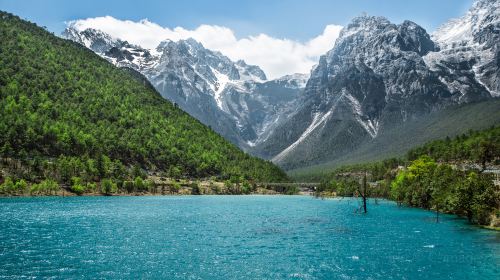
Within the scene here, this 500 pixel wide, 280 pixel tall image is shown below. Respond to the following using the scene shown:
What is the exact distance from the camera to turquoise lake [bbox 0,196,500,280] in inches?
2213

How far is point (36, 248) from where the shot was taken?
66812 millimetres

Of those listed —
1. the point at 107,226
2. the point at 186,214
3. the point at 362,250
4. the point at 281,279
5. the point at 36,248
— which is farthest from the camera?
the point at 186,214

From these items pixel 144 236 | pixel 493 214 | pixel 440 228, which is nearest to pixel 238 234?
pixel 144 236

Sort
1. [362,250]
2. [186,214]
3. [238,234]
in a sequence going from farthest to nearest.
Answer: [186,214], [238,234], [362,250]

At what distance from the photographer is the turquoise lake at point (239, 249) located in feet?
184

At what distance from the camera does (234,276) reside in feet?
180

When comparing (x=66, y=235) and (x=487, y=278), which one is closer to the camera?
(x=487, y=278)

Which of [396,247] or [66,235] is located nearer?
[396,247]

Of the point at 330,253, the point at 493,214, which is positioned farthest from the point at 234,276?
the point at 493,214

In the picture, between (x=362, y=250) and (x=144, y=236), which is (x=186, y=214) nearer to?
(x=144, y=236)

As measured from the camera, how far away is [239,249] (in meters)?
72.4

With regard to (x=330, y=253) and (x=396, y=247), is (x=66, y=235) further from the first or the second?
(x=396, y=247)

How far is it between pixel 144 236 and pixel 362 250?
37.8 m

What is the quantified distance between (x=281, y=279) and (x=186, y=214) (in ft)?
255
